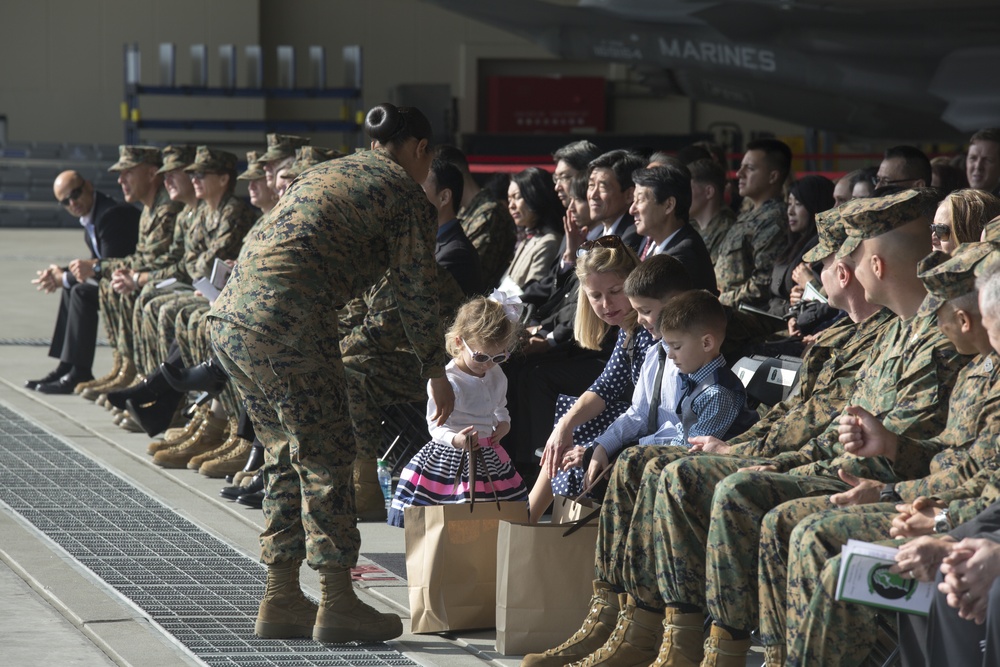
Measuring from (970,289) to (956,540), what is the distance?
59 centimetres

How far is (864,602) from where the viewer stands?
2906 millimetres

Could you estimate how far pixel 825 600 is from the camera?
302cm

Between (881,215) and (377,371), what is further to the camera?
(377,371)

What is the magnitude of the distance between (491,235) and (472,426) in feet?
9.63

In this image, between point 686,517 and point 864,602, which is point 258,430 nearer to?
point 686,517

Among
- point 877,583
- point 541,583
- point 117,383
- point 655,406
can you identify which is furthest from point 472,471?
point 117,383

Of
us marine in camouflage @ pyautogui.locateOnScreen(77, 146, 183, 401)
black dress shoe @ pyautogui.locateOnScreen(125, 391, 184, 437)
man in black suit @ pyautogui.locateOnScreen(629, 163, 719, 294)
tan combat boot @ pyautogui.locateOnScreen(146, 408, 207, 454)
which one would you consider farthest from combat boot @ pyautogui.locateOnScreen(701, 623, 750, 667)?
us marine in camouflage @ pyautogui.locateOnScreen(77, 146, 183, 401)

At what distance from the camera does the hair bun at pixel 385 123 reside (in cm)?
435

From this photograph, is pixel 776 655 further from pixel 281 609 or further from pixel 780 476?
pixel 281 609

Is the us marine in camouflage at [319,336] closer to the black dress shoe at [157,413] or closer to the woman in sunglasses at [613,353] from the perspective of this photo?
the woman in sunglasses at [613,353]

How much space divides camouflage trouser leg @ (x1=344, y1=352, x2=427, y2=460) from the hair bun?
5.65ft

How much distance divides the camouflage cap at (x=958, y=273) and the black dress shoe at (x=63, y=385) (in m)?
7.32

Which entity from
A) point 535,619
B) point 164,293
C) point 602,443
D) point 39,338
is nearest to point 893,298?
point 602,443

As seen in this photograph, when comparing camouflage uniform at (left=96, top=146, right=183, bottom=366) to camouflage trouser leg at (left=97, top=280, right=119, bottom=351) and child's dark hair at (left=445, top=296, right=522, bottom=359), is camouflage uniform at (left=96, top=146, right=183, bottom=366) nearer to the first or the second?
camouflage trouser leg at (left=97, top=280, right=119, bottom=351)
